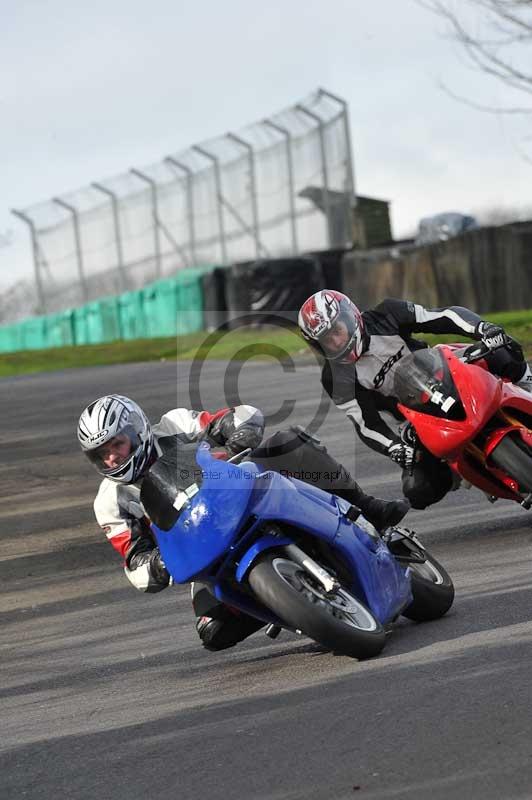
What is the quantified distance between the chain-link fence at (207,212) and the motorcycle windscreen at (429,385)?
889 inches

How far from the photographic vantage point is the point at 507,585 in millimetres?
6934

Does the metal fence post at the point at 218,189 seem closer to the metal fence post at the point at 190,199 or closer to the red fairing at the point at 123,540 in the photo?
the metal fence post at the point at 190,199

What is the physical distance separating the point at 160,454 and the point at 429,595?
1.34 meters

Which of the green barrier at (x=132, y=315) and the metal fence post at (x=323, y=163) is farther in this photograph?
the green barrier at (x=132, y=315)

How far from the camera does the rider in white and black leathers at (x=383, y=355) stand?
823 centimetres

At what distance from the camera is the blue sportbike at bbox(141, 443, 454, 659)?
5.77 metres

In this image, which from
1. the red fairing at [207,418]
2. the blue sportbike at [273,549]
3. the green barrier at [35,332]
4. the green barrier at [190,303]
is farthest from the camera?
the green barrier at [35,332]

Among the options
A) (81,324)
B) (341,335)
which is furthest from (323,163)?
(341,335)

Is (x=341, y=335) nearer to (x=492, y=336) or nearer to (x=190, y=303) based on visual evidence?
(x=492, y=336)

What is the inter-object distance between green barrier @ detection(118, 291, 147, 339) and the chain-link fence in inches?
21.5

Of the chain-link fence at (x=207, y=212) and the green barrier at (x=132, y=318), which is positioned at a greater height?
the chain-link fence at (x=207, y=212)

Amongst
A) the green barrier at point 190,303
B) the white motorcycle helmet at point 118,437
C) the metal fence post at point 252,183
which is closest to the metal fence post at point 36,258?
the green barrier at point 190,303

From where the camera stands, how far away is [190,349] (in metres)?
27.6

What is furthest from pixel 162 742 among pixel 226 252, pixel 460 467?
pixel 226 252
